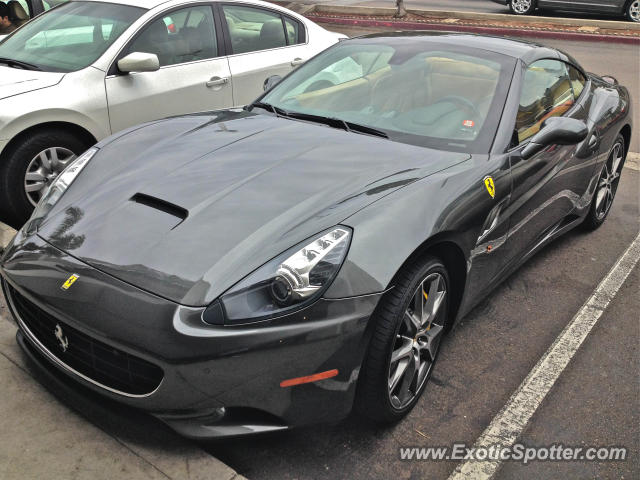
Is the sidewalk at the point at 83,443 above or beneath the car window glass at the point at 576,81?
beneath

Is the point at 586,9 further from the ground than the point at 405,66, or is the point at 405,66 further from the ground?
the point at 405,66

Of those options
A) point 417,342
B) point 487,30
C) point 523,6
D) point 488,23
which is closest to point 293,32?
point 417,342

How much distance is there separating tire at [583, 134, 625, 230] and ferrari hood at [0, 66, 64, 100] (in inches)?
155

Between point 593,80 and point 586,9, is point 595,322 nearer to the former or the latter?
point 593,80

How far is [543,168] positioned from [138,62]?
2.89 meters

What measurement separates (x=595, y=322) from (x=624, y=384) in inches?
24.0

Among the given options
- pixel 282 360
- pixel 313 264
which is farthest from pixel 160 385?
pixel 313 264

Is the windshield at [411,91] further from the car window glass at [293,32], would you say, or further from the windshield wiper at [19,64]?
the car window glass at [293,32]

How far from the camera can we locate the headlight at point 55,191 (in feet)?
9.82

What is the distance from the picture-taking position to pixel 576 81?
4578mm

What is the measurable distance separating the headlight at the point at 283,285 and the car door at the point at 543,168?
4.32 feet

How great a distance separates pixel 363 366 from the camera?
2578mm

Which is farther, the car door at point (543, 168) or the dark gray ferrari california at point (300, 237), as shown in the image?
the car door at point (543, 168)

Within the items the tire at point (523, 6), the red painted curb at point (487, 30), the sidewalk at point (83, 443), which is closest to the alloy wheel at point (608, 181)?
the sidewalk at point (83, 443)
